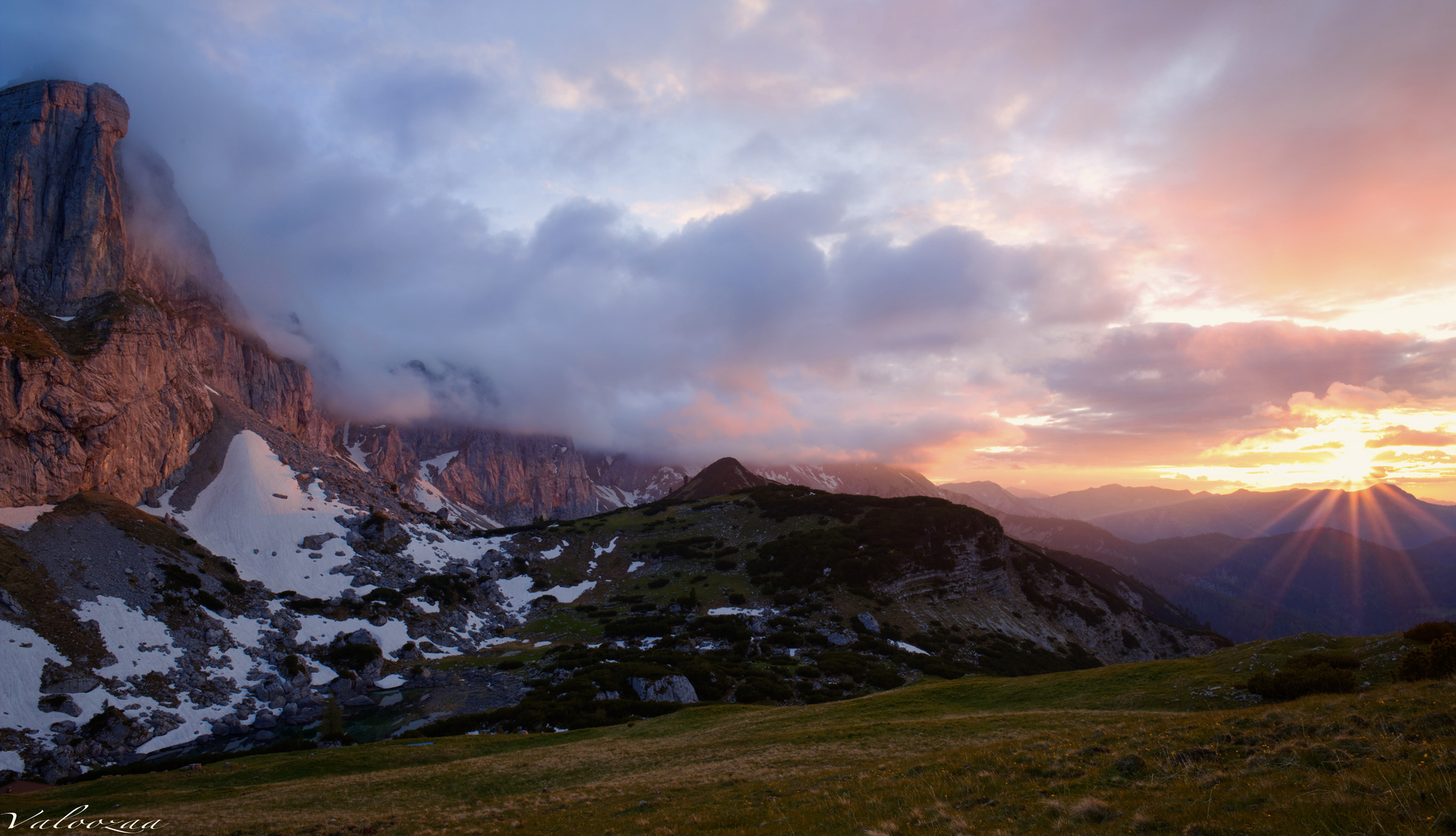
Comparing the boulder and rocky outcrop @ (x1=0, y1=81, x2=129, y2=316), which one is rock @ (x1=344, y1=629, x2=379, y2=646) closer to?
the boulder

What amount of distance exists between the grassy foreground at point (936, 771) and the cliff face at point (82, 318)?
9800 cm

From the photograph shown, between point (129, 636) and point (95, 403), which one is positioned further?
point (95, 403)

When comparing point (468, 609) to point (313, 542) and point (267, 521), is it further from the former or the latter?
point (267, 521)

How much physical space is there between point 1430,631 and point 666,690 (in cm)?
6861

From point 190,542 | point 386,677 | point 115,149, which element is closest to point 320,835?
point 386,677

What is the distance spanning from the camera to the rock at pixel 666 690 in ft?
249

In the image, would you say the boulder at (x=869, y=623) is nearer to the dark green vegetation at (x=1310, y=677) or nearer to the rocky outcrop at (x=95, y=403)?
the dark green vegetation at (x=1310, y=677)

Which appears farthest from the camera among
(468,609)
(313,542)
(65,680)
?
(468,609)

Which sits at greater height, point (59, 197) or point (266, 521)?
point (59, 197)

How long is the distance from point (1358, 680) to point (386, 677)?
371 ft

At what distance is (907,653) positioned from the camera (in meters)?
100

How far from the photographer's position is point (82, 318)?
133 meters
